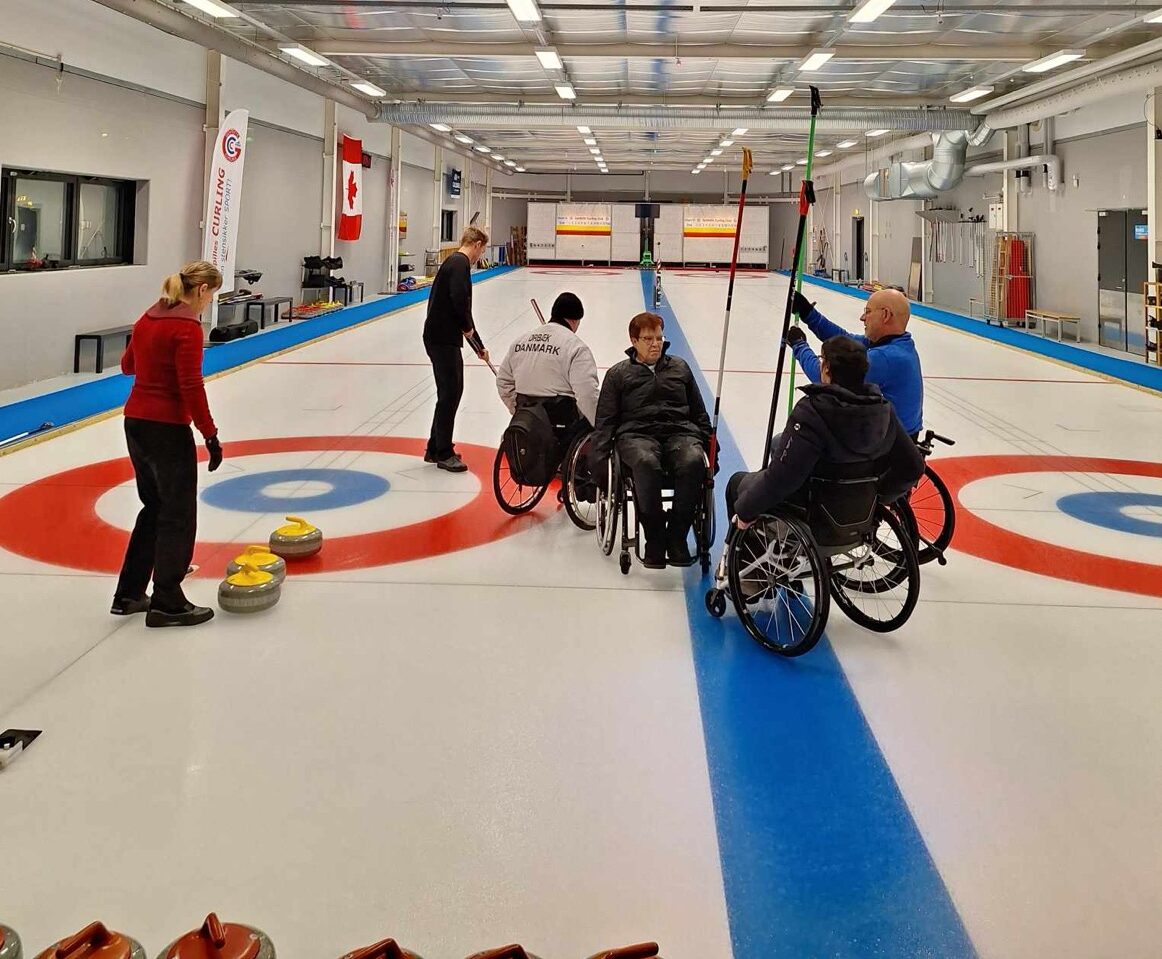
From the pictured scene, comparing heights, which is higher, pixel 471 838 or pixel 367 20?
pixel 367 20

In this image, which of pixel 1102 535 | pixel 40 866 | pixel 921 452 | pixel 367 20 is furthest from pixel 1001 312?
pixel 40 866

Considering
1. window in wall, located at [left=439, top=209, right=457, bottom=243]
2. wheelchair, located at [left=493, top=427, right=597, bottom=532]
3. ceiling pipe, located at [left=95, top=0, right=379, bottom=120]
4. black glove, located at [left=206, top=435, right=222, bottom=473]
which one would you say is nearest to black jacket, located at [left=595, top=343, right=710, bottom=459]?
wheelchair, located at [left=493, top=427, right=597, bottom=532]

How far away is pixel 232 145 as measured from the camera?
11906 mm

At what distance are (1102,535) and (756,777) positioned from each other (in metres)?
3.20

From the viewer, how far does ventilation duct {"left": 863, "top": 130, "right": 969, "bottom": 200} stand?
→ 1800 centimetres

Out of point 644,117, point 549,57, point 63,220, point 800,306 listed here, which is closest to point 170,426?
point 800,306

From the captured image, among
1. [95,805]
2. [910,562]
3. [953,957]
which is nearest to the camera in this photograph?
[953,957]

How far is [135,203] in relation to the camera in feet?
36.8

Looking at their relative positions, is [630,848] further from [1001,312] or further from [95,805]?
[1001,312]

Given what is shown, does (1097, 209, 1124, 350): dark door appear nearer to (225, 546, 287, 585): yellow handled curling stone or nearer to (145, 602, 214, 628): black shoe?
(225, 546, 287, 585): yellow handled curling stone

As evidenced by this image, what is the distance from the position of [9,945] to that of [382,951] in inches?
29.1

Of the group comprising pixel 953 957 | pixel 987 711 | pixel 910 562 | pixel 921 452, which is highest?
pixel 921 452

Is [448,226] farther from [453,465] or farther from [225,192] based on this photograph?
[453,465]

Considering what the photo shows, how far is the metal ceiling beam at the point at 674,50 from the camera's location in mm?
12273
